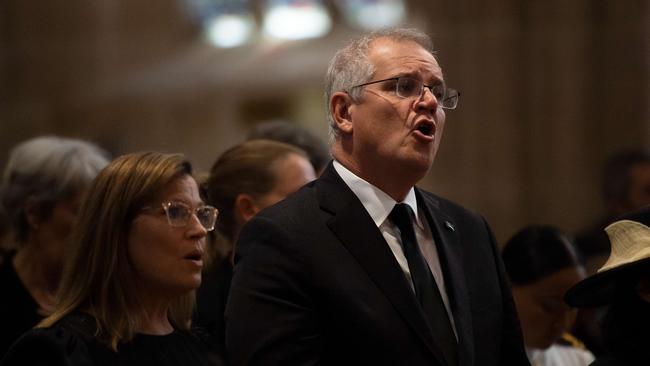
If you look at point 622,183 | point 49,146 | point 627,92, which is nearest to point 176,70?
point 627,92

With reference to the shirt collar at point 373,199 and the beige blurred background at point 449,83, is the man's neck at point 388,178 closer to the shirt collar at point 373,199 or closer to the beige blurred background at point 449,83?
the shirt collar at point 373,199

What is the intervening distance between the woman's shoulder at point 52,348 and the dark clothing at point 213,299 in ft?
2.70

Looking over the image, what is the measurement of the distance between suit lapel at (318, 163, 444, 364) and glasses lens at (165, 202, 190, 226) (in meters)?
0.49

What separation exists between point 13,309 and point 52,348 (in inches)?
51.2

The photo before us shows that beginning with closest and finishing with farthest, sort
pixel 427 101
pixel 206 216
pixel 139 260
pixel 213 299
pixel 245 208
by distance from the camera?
pixel 427 101, pixel 139 260, pixel 206 216, pixel 213 299, pixel 245 208

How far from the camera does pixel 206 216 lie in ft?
12.8

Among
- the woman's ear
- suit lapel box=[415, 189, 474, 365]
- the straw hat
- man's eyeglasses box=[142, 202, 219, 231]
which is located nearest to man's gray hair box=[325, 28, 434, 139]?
suit lapel box=[415, 189, 474, 365]

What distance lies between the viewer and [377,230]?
11.4 feet

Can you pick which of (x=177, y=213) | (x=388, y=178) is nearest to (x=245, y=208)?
(x=177, y=213)

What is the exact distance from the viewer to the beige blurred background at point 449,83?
12.3 metres

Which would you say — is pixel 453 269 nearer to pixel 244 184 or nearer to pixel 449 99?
pixel 449 99

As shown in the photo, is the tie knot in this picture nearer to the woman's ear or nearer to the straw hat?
the straw hat

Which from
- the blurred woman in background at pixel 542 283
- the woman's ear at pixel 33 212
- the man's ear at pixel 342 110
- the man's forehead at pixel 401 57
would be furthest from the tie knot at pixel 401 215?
the woman's ear at pixel 33 212

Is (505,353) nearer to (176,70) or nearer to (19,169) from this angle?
(19,169)
